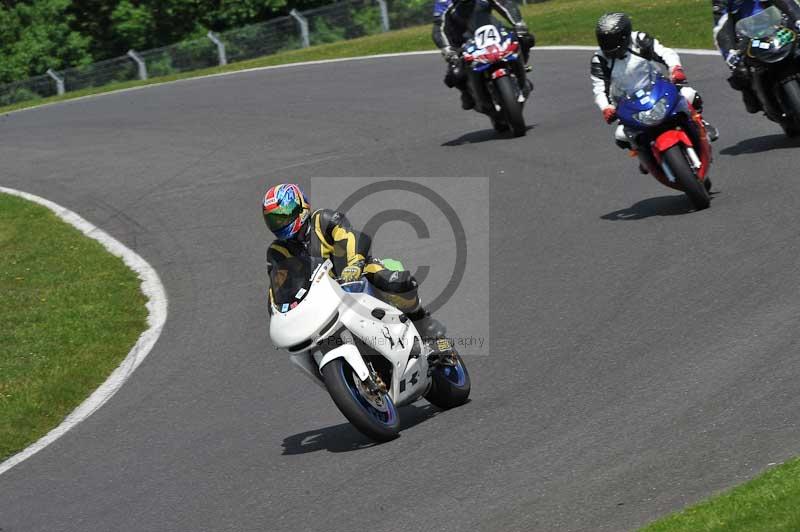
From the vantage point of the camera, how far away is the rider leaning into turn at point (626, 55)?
39.6 ft

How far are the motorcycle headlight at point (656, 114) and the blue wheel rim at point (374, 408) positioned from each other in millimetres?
5085

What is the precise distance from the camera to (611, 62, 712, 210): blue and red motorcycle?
464 inches

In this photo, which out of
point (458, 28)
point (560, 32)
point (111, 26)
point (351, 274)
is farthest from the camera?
point (111, 26)

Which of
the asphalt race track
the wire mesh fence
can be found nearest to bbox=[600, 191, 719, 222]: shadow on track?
the asphalt race track

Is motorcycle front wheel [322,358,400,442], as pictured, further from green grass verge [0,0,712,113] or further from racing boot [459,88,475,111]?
green grass verge [0,0,712,113]

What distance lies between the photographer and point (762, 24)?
1348 cm

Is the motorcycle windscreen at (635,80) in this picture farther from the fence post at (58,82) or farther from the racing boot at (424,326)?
the fence post at (58,82)

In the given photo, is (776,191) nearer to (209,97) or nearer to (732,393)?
(732,393)

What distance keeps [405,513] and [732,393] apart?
206 centimetres

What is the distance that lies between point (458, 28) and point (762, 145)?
16.3ft

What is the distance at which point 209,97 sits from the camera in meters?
26.2

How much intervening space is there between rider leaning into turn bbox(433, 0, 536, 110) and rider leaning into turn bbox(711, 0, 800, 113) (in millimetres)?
3795

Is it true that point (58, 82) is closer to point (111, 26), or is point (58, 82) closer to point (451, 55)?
point (111, 26)

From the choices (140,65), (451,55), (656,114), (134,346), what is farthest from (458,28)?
(140,65)
